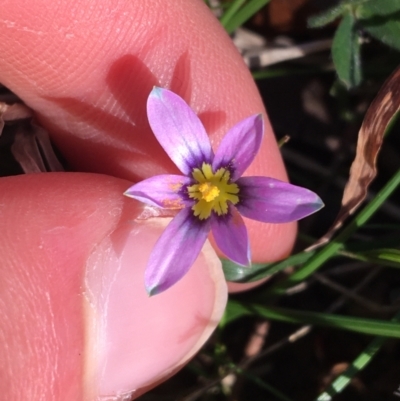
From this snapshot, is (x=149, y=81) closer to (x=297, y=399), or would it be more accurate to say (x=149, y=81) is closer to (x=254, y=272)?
(x=254, y=272)

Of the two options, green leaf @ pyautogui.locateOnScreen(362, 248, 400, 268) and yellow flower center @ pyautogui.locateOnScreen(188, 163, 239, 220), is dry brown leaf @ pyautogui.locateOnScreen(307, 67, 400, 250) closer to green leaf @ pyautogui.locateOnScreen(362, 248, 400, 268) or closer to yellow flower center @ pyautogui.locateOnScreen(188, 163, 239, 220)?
green leaf @ pyautogui.locateOnScreen(362, 248, 400, 268)

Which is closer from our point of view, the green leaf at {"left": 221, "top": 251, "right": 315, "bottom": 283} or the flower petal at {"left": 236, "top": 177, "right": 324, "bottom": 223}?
the flower petal at {"left": 236, "top": 177, "right": 324, "bottom": 223}

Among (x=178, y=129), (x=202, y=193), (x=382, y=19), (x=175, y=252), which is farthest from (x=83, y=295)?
(x=382, y=19)

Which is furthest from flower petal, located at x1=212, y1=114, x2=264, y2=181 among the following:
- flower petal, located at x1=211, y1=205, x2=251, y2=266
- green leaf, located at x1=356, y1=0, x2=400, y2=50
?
green leaf, located at x1=356, y1=0, x2=400, y2=50

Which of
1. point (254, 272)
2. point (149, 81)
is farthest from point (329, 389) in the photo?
point (149, 81)

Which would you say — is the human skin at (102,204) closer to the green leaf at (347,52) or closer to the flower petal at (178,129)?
the flower petal at (178,129)
